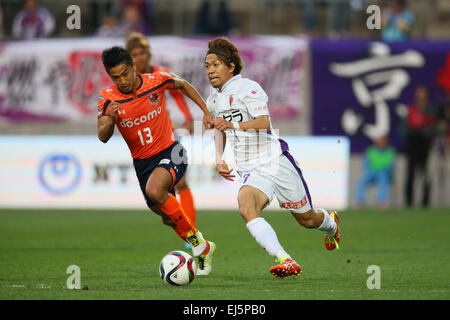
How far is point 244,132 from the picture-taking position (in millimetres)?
8023

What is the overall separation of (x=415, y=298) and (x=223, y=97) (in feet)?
8.23

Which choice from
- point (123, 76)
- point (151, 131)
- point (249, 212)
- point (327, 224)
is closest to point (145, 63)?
point (151, 131)

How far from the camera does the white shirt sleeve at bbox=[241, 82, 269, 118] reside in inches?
309

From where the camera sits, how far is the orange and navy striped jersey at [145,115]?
334 inches

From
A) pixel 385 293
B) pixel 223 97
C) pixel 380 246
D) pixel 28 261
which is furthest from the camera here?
pixel 380 246

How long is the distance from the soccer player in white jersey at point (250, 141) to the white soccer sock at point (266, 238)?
0.16 m

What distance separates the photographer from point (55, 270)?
28.7ft

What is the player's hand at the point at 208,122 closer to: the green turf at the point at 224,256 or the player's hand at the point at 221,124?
the player's hand at the point at 221,124

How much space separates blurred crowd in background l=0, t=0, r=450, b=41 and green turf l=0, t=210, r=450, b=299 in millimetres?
4668

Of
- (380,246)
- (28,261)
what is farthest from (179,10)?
(28,261)

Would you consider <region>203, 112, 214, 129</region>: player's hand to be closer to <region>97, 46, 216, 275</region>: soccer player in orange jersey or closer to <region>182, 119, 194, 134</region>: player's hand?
<region>97, 46, 216, 275</region>: soccer player in orange jersey

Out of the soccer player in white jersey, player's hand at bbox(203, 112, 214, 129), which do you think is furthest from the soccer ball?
player's hand at bbox(203, 112, 214, 129)

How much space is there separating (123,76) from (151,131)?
27.0 inches
